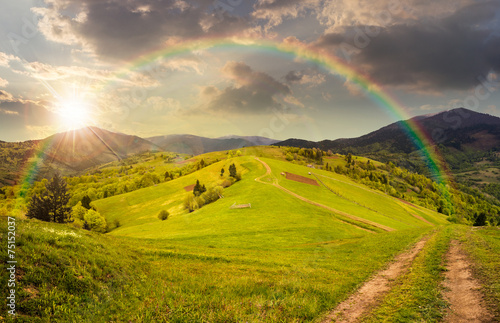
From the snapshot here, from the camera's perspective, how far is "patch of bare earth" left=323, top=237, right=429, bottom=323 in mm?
12502

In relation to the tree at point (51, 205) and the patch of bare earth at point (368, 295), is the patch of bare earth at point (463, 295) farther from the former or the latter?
the tree at point (51, 205)

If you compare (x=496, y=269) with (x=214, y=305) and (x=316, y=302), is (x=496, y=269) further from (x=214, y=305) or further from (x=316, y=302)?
(x=214, y=305)

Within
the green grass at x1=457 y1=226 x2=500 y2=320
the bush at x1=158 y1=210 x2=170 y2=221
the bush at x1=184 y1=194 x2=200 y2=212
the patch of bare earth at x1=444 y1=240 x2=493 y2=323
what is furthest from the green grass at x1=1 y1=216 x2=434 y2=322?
the bush at x1=158 y1=210 x2=170 y2=221

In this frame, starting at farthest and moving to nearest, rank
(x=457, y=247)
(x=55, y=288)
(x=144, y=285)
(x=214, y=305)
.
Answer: (x=457, y=247)
(x=144, y=285)
(x=214, y=305)
(x=55, y=288)

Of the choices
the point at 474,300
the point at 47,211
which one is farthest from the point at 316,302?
the point at 47,211

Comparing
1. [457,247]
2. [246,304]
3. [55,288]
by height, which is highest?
[55,288]

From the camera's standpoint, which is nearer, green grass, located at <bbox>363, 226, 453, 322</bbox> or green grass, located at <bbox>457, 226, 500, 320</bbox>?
green grass, located at <bbox>363, 226, 453, 322</bbox>

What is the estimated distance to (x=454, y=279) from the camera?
15.8 m

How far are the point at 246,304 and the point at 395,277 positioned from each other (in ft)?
49.0

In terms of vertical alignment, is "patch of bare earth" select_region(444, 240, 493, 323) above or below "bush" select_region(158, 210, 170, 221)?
above

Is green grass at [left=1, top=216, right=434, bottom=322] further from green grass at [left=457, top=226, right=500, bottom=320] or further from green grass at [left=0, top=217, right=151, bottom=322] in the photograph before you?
green grass at [left=457, top=226, right=500, bottom=320]

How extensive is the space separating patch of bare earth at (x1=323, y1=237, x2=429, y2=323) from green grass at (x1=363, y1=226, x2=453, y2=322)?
58 cm

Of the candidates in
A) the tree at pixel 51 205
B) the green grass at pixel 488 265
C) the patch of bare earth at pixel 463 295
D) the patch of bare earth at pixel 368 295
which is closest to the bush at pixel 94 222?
the tree at pixel 51 205

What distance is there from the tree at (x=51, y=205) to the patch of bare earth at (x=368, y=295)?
5211 cm
